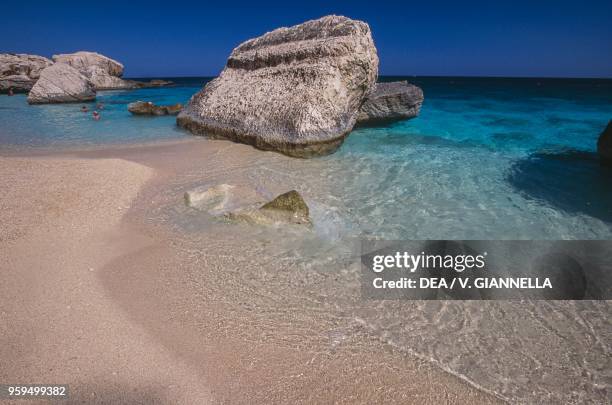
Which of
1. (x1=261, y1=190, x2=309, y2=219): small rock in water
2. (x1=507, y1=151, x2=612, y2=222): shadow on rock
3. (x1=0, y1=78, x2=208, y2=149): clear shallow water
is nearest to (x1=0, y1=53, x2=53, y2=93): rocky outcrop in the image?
(x1=0, y1=78, x2=208, y2=149): clear shallow water

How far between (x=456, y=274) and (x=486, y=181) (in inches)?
155

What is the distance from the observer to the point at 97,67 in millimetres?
47125

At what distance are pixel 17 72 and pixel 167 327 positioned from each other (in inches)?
1801

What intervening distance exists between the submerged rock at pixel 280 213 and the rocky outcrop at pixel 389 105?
9291 mm

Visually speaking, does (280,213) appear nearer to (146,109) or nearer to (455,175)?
(455,175)

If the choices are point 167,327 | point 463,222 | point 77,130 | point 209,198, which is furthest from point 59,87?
point 463,222

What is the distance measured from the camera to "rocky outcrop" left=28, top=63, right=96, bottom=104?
2253cm

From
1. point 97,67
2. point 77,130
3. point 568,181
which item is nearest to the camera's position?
point 568,181

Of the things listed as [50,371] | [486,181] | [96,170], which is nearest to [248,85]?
[96,170]

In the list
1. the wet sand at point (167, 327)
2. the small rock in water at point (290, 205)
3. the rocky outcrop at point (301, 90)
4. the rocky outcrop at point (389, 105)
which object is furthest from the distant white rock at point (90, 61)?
the small rock in water at point (290, 205)

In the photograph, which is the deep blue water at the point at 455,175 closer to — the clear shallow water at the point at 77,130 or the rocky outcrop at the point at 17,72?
the clear shallow water at the point at 77,130

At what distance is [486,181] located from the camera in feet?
22.1

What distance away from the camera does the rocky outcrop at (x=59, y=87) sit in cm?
→ 2253

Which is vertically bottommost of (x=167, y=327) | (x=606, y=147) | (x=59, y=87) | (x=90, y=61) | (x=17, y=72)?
(x=167, y=327)
